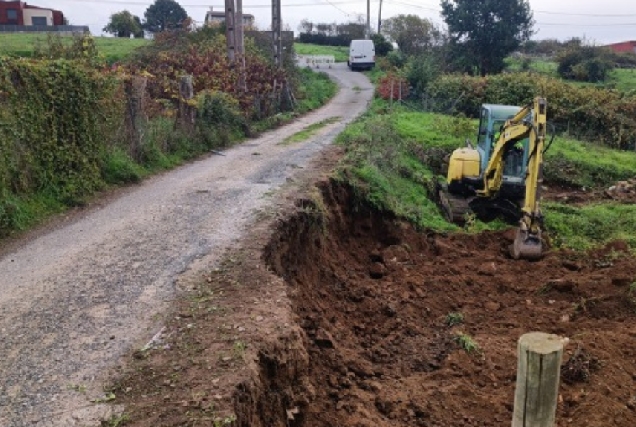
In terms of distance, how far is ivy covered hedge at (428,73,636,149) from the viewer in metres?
25.9

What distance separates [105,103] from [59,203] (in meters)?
2.46

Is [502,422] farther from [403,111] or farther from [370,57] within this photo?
[370,57]

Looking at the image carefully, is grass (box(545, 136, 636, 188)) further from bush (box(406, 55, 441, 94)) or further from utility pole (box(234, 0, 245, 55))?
bush (box(406, 55, 441, 94))

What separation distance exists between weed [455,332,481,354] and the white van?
1515 inches

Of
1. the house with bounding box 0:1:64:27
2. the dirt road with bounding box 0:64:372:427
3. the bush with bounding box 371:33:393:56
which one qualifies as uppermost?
the house with bounding box 0:1:64:27

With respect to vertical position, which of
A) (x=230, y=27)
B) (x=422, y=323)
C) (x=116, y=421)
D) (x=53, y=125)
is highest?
(x=230, y=27)

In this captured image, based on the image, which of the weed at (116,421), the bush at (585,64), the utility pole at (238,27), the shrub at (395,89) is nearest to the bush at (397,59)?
the bush at (585,64)

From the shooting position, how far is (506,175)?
13.3 metres

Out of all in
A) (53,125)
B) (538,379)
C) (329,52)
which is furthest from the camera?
(329,52)

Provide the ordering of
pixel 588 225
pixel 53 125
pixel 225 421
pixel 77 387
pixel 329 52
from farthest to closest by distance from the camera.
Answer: pixel 329 52
pixel 588 225
pixel 53 125
pixel 77 387
pixel 225 421

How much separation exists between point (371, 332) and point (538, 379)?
202 inches

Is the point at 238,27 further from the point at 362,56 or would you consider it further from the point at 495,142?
the point at 362,56

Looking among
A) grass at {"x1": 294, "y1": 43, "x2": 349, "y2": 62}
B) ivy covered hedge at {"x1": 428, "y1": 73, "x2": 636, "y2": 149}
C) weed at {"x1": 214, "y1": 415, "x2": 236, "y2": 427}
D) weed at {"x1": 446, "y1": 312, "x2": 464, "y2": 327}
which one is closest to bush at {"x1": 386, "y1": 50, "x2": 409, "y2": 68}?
grass at {"x1": 294, "y1": 43, "x2": 349, "y2": 62}

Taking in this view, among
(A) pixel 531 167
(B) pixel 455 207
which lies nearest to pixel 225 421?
(A) pixel 531 167
